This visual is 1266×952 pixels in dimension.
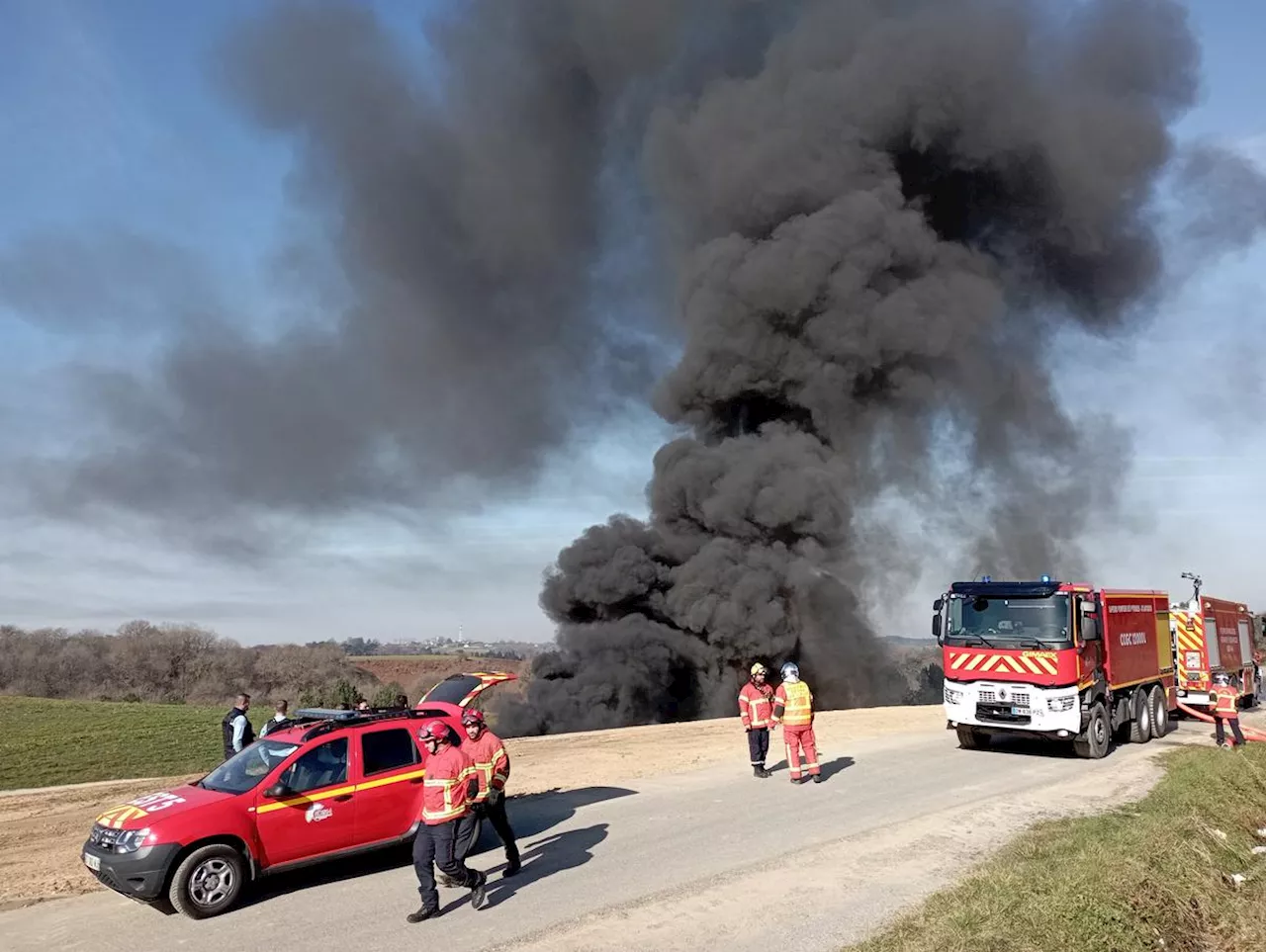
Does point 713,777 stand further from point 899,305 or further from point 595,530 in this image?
point 899,305

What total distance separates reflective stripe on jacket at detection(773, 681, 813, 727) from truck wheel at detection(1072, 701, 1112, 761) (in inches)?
185

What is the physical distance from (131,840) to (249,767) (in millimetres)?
1042

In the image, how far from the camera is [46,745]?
23797mm

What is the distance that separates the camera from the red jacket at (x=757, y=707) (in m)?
11.9

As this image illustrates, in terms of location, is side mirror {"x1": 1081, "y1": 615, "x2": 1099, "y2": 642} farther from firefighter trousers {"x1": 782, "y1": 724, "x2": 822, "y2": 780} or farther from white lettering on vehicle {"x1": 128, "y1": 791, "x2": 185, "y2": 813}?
white lettering on vehicle {"x1": 128, "y1": 791, "x2": 185, "y2": 813}

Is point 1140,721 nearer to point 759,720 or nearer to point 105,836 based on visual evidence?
point 759,720

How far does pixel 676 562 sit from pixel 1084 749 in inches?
811

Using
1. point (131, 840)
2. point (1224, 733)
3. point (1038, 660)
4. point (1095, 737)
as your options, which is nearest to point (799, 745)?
point (1038, 660)

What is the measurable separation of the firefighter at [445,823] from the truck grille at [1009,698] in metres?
9.37

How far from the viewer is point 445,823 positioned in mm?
6477

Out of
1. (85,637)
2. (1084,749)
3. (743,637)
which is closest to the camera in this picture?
(1084,749)

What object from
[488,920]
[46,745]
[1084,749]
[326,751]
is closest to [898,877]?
[488,920]

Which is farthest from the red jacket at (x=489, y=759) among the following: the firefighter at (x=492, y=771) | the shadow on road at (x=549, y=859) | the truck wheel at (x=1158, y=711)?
the truck wheel at (x=1158, y=711)

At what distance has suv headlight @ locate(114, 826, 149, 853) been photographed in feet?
21.0
